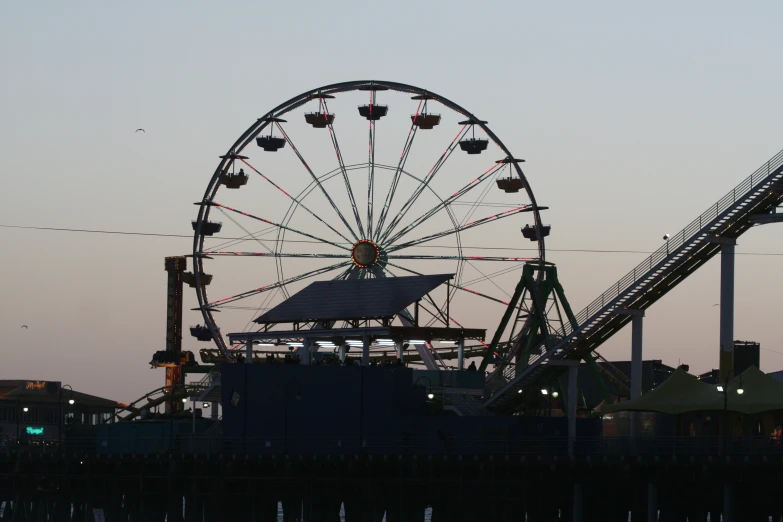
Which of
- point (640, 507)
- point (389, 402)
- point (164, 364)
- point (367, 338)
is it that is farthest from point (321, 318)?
point (164, 364)

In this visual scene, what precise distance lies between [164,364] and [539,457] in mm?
71597

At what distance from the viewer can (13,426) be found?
443 ft

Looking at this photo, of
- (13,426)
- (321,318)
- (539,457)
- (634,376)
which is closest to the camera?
(539,457)

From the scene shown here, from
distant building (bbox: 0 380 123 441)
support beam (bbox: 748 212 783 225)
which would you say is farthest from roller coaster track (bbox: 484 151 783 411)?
distant building (bbox: 0 380 123 441)

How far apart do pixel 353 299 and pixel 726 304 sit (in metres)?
22.7

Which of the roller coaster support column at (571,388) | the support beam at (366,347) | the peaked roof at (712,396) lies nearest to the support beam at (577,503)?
the peaked roof at (712,396)

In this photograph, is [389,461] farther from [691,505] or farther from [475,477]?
[691,505]

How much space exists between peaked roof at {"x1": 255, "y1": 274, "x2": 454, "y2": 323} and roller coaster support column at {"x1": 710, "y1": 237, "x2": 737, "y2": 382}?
18216 millimetres

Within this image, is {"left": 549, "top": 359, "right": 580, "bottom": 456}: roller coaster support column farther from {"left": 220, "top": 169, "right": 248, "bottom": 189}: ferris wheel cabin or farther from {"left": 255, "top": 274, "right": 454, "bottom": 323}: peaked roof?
{"left": 220, "top": 169, "right": 248, "bottom": 189}: ferris wheel cabin

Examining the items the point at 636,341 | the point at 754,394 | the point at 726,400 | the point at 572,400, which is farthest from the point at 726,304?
the point at 572,400

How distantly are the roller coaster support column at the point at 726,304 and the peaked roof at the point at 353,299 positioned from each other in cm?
1822

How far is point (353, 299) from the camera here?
290ft

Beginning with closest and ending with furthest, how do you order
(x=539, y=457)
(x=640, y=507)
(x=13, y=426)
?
1. (x=539, y=457)
2. (x=640, y=507)
3. (x=13, y=426)

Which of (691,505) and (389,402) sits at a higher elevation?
(389,402)
